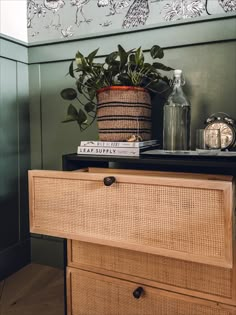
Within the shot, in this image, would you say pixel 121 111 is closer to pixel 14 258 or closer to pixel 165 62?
pixel 165 62

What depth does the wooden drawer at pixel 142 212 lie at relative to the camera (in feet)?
2.34

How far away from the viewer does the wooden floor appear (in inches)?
42.5

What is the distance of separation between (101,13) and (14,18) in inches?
14.8

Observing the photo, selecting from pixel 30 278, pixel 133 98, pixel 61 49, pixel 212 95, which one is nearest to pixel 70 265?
pixel 30 278

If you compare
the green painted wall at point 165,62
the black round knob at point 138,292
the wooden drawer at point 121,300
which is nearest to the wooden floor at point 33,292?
the wooden drawer at point 121,300

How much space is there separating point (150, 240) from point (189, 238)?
0.32ft

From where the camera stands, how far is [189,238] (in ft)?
2.43

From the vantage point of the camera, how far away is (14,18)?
4.37ft

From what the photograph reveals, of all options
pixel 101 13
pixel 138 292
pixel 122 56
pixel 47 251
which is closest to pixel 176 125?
pixel 122 56

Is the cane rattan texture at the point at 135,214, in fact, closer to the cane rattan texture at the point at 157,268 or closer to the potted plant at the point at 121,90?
the cane rattan texture at the point at 157,268

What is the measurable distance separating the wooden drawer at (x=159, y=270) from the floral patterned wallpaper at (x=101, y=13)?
83 centimetres

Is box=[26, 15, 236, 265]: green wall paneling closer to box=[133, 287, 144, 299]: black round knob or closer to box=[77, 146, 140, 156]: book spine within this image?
box=[77, 146, 140, 156]: book spine

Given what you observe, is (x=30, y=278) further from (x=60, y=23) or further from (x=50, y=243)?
(x=60, y=23)

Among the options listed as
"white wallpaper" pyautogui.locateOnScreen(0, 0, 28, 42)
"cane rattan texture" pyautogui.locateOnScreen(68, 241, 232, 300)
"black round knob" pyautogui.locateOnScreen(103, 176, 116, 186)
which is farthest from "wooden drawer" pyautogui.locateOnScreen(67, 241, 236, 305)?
"white wallpaper" pyautogui.locateOnScreen(0, 0, 28, 42)
